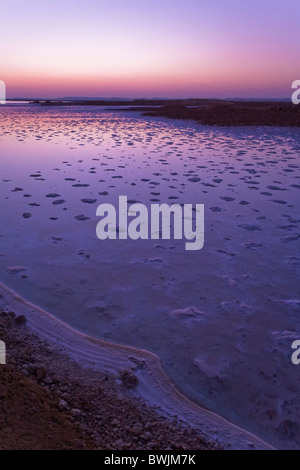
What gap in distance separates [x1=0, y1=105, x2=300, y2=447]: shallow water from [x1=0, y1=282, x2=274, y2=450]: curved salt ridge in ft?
0.30

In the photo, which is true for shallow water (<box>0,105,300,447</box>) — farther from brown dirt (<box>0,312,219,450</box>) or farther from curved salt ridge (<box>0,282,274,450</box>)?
brown dirt (<box>0,312,219,450</box>)

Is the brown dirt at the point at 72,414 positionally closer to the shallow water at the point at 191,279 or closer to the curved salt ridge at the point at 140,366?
the curved salt ridge at the point at 140,366

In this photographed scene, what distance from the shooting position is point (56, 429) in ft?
6.04

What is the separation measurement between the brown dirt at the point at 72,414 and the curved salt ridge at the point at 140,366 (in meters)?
0.08

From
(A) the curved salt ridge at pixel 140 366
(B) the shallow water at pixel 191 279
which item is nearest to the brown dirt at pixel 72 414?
(A) the curved salt ridge at pixel 140 366

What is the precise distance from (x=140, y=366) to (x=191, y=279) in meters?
1.48

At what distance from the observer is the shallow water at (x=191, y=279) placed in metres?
2.48

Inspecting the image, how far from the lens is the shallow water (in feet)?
8.14

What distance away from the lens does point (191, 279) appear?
3828 millimetres

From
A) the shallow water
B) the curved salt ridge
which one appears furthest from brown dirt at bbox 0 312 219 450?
the shallow water

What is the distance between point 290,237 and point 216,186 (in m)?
3.08

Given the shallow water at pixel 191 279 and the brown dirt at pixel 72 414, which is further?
the shallow water at pixel 191 279
